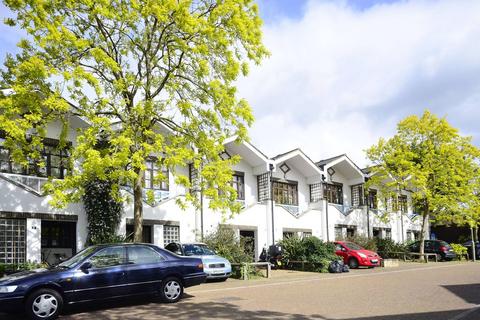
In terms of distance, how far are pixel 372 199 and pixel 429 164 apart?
6379 mm

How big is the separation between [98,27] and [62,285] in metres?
9.93

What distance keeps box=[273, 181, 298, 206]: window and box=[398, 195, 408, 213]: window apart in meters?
8.99

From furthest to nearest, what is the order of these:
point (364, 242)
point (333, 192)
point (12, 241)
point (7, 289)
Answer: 1. point (333, 192)
2. point (364, 242)
3. point (12, 241)
4. point (7, 289)

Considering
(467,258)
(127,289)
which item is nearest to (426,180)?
(467,258)

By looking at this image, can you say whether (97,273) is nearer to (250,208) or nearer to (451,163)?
(250,208)

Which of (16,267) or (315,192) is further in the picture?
(315,192)

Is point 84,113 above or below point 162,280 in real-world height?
above

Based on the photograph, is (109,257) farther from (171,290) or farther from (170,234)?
(170,234)

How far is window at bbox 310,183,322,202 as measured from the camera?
106 feet

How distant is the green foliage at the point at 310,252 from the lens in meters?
23.7

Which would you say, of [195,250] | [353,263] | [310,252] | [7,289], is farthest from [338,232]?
[7,289]

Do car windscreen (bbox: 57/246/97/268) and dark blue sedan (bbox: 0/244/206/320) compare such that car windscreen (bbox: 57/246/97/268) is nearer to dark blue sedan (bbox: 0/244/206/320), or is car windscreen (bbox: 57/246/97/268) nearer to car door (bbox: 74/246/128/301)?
dark blue sedan (bbox: 0/244/206/320)

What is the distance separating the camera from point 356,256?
25.8 metres

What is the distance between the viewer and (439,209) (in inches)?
Result: 1351
